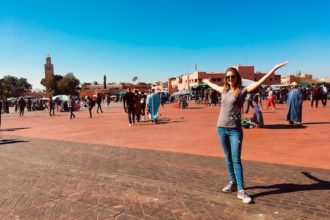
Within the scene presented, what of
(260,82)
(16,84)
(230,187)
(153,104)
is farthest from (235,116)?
(16,84)

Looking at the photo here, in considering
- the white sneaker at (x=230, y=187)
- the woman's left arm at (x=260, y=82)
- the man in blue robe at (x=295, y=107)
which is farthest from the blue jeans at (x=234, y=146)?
the man in blue robe at (x=295, y=107)

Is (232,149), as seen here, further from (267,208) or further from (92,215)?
(92,215)

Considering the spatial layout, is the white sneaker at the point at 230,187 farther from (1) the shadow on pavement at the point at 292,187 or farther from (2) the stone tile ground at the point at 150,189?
(1) the shadow on pavement at the point at 292,187

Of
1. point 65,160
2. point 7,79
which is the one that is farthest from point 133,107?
point 7,79

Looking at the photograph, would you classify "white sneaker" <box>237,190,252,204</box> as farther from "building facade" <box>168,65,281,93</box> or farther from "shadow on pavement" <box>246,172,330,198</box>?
"building facade" <box>168,65,281,93</box>

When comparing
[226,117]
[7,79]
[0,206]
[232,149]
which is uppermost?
[7,79]

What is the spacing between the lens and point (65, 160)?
7344mm

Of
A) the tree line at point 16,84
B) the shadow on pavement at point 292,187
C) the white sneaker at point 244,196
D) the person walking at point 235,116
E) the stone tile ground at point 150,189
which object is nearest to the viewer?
the stone tile ground at point 150,189

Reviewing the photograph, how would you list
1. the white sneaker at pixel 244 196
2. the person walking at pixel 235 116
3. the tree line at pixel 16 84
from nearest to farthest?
the white sneaker at pixel 244 196 < the person walking at pixel 235 116 < the tree line at pixel 16 84

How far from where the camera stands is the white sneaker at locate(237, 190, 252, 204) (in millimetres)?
4195

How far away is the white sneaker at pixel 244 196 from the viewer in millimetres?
4195

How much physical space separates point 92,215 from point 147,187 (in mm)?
1226

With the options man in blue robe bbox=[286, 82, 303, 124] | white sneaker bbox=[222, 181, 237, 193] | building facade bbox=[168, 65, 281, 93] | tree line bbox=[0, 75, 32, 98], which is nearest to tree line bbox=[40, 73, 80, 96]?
tree line bbox=[0, 75, 32, 98]

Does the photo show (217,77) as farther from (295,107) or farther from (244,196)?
(244,196)
